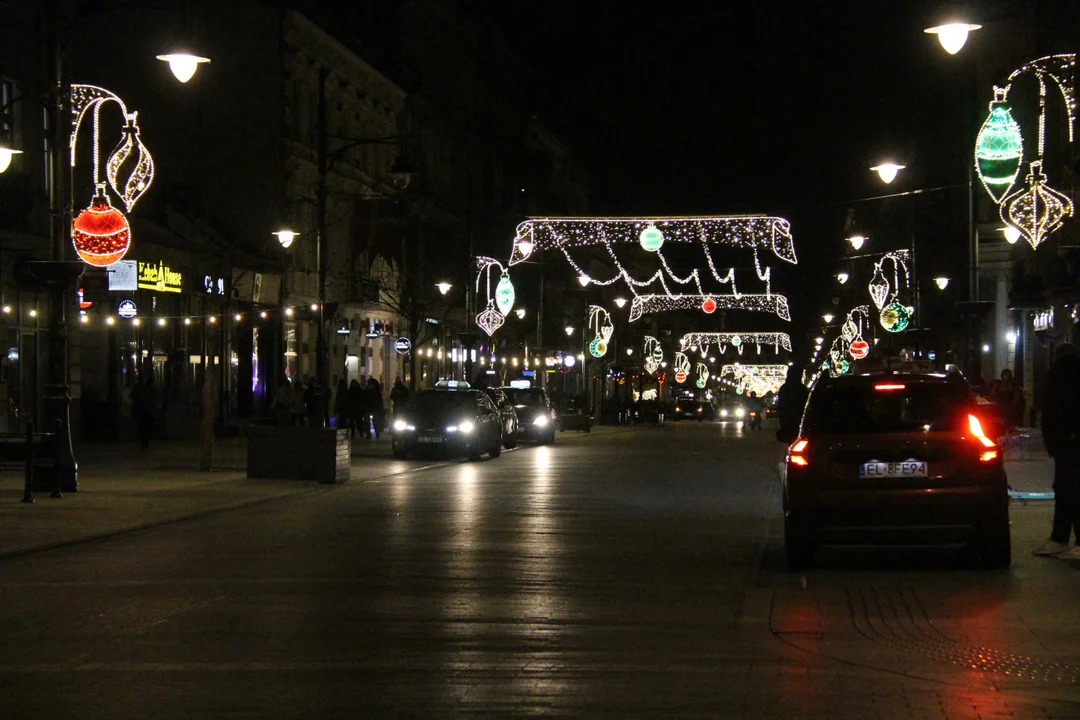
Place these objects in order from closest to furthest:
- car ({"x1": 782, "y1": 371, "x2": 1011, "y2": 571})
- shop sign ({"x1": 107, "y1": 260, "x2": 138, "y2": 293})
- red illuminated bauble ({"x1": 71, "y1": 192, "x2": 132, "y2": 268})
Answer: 1. car ({"x1": 782, "y1": 371, "x2": 1011, "y2": 571})
2. red illuminated bauble ({"x1": 71, "y1": 192, "x2": 132, "y2": 268})
3. shop sign ({"x1": 107, "y1": 260, "x2": 138, "y2": 293})

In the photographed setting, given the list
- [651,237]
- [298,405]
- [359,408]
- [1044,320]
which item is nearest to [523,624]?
[651,237]

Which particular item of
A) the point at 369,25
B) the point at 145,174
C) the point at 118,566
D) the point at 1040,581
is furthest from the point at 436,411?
the point at 369,25

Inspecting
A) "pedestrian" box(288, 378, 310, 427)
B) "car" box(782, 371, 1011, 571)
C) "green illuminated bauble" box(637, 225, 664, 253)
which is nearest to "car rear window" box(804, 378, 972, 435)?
"car" box(782, 371, 1011, 571)

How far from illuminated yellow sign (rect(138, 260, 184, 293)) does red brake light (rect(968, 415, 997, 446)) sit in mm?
29100

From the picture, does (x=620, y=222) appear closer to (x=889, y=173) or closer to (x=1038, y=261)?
(x=889, y=173)

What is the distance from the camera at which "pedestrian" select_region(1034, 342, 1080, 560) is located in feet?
47.5

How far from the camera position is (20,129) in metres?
35.7

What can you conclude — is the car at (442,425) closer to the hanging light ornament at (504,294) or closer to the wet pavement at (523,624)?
the hanging light ornament at (504,294)

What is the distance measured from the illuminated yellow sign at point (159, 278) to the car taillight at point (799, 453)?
28.2 m

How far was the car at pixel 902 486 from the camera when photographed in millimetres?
13555

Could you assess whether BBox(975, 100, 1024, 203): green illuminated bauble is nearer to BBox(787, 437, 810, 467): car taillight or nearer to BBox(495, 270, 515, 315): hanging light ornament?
BBox(787, 437, 810, 467): car taillight

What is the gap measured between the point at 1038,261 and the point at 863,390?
3651 centimetres

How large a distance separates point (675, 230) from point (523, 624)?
3321 cm

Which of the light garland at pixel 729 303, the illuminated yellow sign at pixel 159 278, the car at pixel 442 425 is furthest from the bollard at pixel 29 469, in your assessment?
the light garland at pixel 729 303
